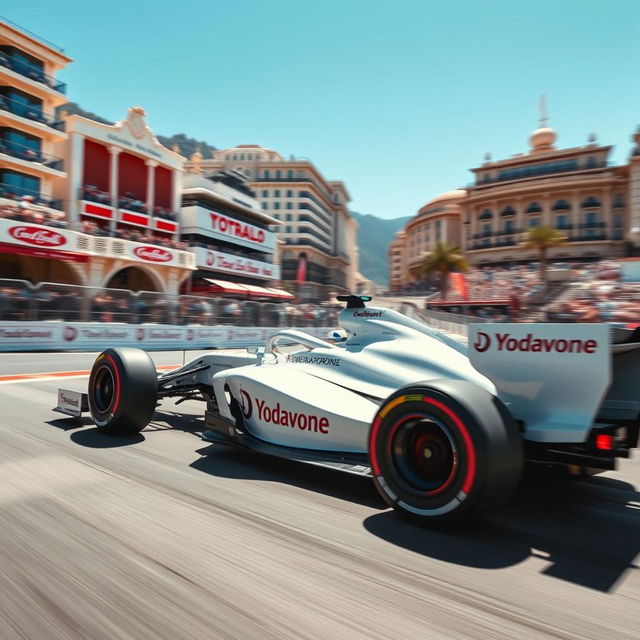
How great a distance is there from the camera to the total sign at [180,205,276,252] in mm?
38969

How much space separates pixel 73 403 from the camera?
5.03m

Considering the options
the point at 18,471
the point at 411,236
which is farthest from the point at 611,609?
the point at 411,236

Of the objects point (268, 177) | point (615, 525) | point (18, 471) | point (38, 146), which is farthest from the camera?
point (268, 177)

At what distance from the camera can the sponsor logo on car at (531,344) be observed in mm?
2602

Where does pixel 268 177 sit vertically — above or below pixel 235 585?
above

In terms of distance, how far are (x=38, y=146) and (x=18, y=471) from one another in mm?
30223

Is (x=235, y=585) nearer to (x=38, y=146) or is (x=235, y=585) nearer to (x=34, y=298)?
(x=34, y=298)

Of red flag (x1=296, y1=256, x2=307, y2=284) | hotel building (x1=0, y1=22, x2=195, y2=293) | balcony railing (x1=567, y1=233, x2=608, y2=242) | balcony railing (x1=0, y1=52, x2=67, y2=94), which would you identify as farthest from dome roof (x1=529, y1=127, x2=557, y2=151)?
balcony railing (x1=0, y1=52, x2=67, y2=94)

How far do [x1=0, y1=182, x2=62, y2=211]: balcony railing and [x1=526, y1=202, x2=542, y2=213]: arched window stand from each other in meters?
64.3

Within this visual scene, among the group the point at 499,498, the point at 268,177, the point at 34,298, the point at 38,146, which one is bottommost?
the point at 499,498

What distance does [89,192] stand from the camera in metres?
30.2

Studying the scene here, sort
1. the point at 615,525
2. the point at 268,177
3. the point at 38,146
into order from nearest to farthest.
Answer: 1. the point at 615,525
2. the point at 38,146
3. the point at 268,177

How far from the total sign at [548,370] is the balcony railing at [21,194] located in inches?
1090

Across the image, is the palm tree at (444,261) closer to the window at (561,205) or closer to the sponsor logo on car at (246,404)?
the window at (561,205)
